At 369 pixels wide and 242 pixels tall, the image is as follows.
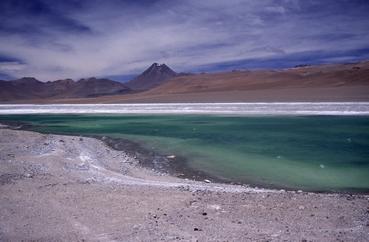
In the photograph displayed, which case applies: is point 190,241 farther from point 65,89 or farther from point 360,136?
point 65,89

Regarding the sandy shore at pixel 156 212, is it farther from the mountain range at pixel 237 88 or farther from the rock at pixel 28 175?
the mountain range at pixel 237 88

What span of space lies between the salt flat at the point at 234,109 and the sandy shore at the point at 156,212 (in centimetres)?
2537

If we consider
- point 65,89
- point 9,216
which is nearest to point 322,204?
point 9,216

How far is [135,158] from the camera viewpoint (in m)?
13.4

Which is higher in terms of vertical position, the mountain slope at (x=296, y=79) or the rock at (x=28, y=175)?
the mountain slope at (x=296, y=79)

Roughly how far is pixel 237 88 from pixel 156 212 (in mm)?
64716

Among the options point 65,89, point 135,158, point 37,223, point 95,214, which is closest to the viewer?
point 37,223

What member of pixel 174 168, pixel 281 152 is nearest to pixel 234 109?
pixel 281 152

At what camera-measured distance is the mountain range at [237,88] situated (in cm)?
4714

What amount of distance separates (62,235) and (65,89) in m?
171

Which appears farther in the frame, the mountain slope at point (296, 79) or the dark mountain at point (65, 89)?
the dark mountain at point (65, 89)

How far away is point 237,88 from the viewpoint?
6956cm

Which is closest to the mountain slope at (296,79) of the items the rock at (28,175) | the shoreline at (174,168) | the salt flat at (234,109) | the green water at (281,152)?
the salt flat at (234,109)

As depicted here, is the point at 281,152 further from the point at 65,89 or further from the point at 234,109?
the point at 65,89
